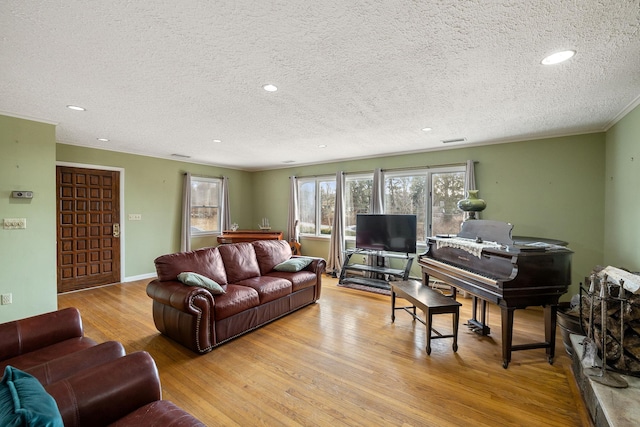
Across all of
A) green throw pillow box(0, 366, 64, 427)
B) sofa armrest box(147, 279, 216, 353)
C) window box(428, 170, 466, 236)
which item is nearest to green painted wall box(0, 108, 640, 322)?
window box(428, 170, 466, 236)

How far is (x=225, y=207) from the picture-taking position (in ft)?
22.8

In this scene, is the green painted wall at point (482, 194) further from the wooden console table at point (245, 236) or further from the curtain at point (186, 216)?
the wooden console table at point (245, 236)

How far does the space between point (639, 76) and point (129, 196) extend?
281 inches

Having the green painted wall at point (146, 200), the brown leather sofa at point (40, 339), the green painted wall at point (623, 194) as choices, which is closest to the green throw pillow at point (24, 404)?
the brown leather sofa at point (40, 339)

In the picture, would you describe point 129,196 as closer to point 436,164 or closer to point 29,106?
point 29,106

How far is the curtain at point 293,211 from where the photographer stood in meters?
6.82

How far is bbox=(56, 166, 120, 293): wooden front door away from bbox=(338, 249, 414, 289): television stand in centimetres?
442

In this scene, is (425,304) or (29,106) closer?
(425,304)

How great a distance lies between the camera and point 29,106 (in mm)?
3010

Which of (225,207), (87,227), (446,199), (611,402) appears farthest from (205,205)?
(611,402)

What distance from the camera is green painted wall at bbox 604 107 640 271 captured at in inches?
111

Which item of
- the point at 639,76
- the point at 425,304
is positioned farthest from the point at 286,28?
the point at 639,76

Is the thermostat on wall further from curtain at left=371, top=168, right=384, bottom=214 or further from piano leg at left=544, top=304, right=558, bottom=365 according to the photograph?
piano leg at left=544, top=304, right=558, bottom=365

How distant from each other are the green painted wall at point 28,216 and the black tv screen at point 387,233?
4.62m
